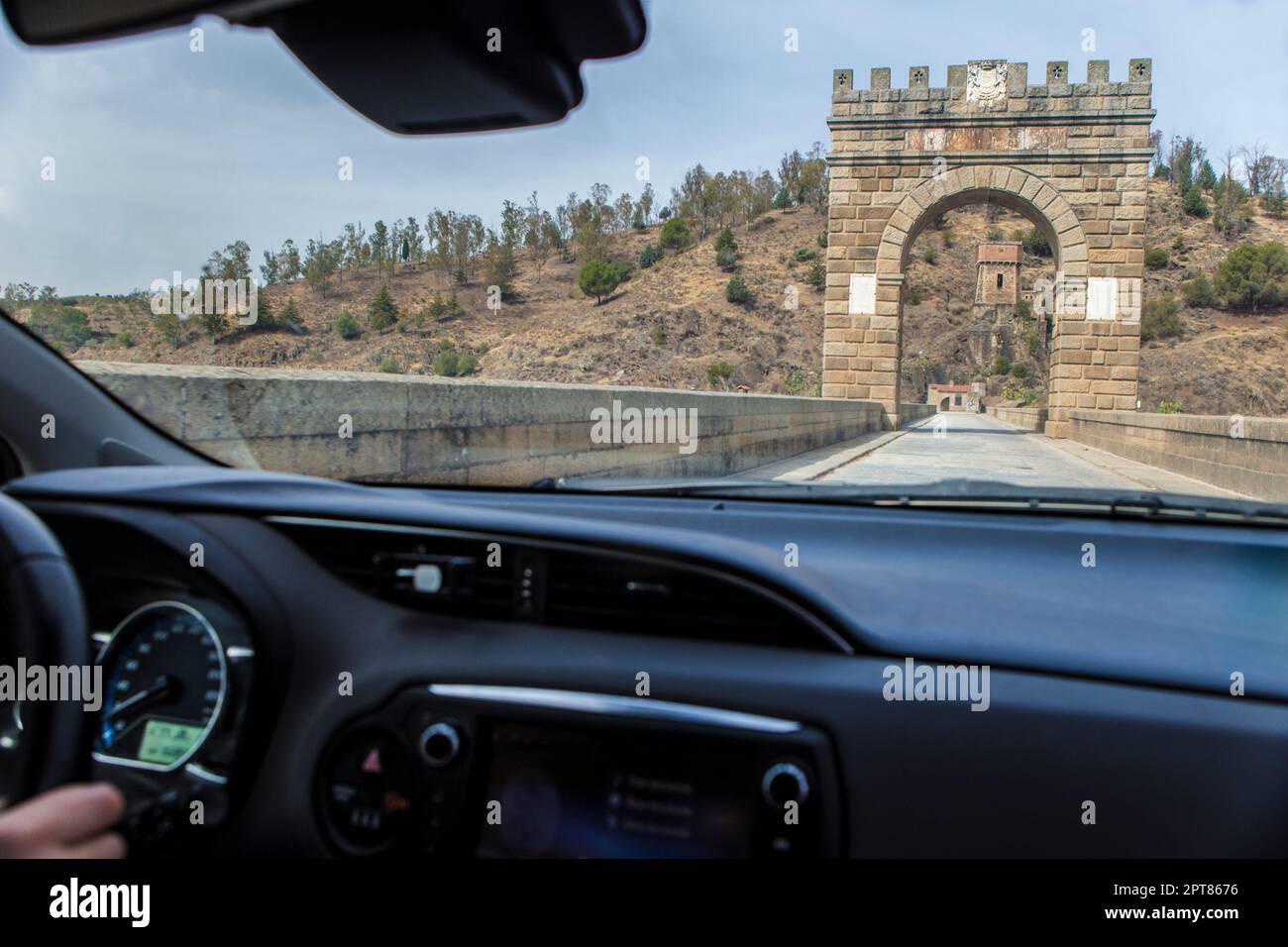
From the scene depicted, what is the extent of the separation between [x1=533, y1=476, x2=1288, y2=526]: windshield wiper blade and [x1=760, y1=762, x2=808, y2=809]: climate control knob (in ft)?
3.55

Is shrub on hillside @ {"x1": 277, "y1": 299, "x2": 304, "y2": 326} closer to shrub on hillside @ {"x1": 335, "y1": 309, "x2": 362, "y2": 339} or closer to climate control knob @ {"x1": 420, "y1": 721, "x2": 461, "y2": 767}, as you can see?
shrub on hillside @ {"x1": 335, "y1": 309, "x2": 362, "y2": 339}

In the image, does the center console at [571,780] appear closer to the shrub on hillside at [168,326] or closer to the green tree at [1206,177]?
the shrub on hillside at [168,326]

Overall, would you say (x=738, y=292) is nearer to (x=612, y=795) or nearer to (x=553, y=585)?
(x=553, y=585)

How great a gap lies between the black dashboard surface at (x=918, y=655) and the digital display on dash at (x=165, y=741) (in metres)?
0.13

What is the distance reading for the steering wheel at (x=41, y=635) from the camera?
1424mm

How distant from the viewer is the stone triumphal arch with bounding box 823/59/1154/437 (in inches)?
1013

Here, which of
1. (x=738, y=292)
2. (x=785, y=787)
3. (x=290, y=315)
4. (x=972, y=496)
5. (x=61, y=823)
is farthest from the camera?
(x=738, y=292)

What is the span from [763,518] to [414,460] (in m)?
2.44

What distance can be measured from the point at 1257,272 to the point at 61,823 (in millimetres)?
8438

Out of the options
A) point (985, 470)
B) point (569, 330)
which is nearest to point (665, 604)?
point (569, 330)

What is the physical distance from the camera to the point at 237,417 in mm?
3312

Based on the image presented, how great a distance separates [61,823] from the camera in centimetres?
142

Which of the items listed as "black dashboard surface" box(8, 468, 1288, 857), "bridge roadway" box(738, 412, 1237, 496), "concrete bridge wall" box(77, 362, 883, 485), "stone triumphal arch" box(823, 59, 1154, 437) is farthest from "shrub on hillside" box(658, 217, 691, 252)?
"stone triumphal arch" box(823, 59, 1154, 437)

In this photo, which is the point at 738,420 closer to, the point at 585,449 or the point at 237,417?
the point at 585,449
